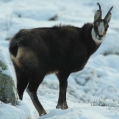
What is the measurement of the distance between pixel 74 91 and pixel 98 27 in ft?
19.5

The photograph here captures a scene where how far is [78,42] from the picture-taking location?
26.9 ft

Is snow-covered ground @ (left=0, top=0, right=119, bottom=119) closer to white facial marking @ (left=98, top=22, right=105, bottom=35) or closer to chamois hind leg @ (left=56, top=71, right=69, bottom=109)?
chamois hind leg @ (left=56, top=71, right=69, bottom=109)

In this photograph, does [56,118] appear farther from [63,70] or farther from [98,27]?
[98,27]

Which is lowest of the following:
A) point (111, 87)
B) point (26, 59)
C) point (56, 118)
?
point (111, 87)

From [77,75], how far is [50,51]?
773cm

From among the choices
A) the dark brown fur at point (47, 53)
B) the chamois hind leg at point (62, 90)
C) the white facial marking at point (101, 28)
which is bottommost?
the chamois hind leg at point (62, 90)

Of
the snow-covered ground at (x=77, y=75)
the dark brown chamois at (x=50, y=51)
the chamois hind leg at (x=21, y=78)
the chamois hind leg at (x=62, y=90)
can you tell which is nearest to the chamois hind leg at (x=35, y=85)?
the dark brown chamois at (x=50, y=51)

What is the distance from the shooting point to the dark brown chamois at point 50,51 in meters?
7.21

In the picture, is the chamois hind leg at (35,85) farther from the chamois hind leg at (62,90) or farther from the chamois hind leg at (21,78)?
the chamois hind leg at (62,90)

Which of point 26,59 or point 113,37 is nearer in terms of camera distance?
point 26,59

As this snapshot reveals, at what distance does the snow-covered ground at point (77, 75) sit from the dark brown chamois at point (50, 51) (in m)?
0.51

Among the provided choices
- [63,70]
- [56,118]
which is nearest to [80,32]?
[63,70]

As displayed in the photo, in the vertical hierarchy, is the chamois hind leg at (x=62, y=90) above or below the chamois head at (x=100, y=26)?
below

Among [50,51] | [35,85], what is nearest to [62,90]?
[35,85]
